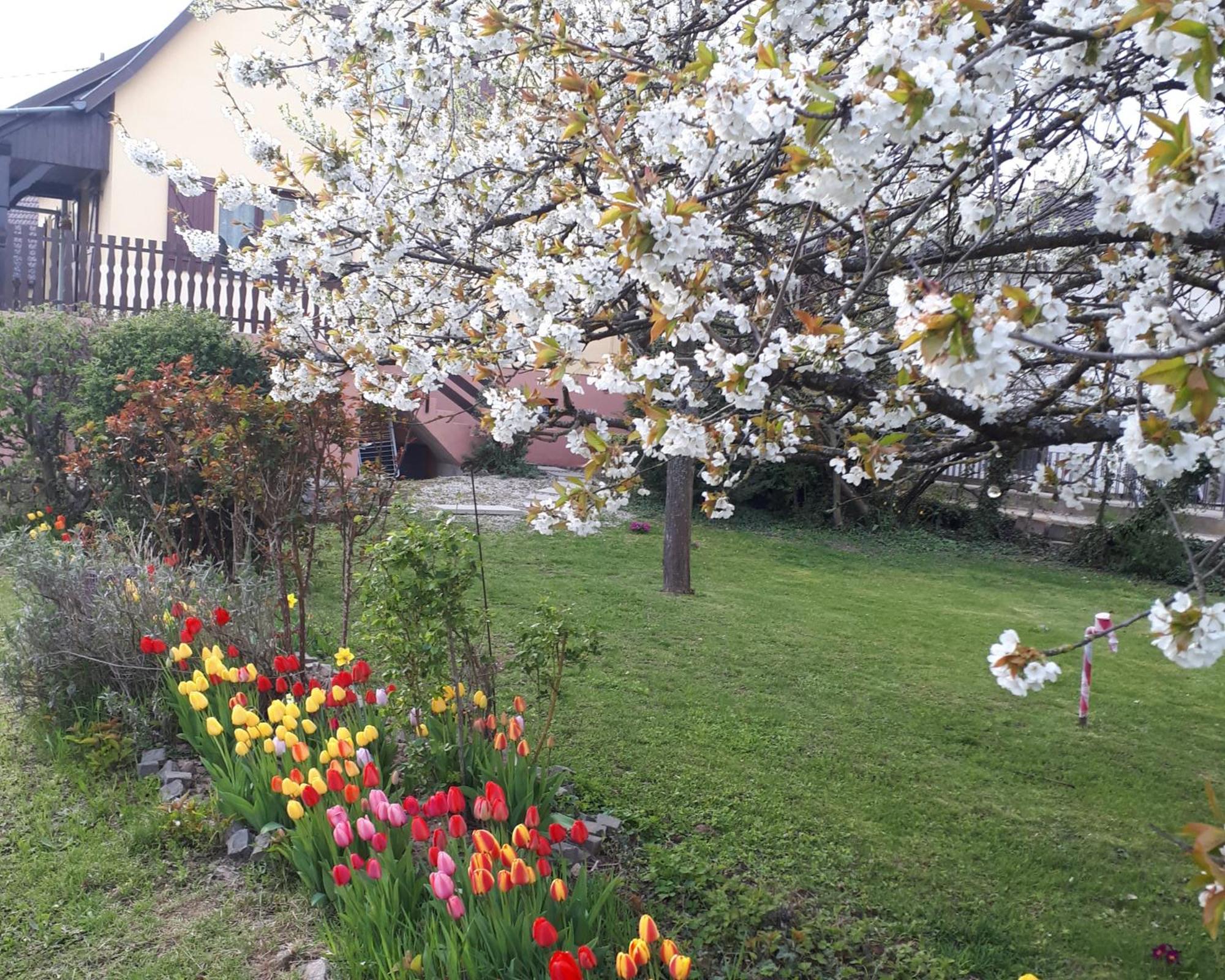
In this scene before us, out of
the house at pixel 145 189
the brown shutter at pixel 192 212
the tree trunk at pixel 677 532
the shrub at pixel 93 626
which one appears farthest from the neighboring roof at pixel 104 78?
the shrub at pixel 93 626

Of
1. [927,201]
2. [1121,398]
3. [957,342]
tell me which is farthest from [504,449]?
[957,342]

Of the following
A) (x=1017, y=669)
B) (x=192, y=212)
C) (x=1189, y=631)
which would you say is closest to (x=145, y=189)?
(x=192, y=212)

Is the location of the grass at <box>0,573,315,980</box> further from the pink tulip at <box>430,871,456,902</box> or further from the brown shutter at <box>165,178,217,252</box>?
the brown shutter at <box>165,178,217,252</box>

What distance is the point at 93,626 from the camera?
14.1 feet

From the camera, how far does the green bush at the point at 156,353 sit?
284 inches

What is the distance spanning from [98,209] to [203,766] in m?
11.4

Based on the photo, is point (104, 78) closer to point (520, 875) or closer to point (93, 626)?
point (93, 626)

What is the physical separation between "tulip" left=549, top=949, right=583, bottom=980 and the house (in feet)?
30.6

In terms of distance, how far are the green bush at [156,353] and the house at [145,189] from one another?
3.16m

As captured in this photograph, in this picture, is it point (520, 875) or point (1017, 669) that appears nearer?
point (1017, 669)

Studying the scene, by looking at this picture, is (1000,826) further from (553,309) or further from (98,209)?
(98,209)

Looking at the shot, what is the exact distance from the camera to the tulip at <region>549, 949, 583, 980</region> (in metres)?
2.07

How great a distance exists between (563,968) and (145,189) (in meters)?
13.1

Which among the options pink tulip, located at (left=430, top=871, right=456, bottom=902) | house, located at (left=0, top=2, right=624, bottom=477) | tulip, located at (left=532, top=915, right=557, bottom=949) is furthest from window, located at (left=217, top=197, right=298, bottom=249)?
tulip, located at (left=532, top=915, right=557, bottom=949)
